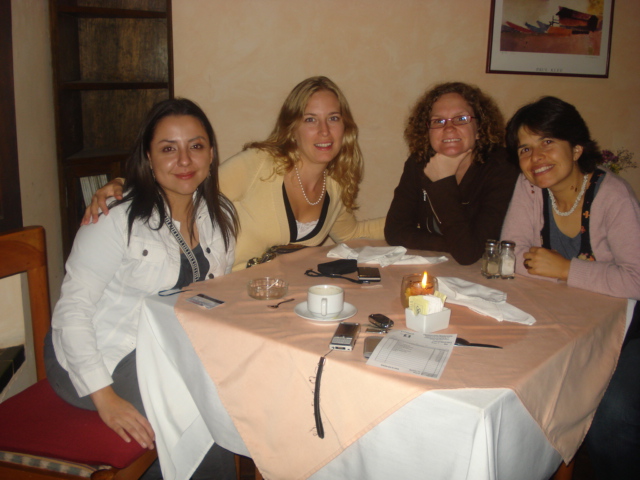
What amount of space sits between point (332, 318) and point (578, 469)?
1453 mm

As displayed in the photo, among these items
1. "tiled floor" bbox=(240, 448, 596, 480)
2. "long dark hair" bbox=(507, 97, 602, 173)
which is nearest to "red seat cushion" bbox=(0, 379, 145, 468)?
"tiled floor" bbox=(240, 448, 596, 480)

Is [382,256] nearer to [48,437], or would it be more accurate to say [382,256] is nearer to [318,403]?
[318,403]

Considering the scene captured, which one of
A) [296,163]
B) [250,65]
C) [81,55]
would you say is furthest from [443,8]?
[81,55]

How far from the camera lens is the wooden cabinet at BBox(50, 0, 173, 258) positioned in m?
2.64

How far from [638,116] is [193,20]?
3071 millimetres

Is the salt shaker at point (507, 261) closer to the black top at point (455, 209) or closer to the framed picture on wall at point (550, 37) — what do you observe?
the black top at point (455, 209)

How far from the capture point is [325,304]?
4.02 feet

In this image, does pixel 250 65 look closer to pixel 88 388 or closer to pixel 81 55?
pixel 81 55

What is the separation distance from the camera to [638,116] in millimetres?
3674

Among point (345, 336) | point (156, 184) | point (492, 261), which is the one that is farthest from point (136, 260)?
point (492, 261)

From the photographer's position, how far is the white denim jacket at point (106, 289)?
1366 millimetres

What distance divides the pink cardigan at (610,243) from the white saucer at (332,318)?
66 cm

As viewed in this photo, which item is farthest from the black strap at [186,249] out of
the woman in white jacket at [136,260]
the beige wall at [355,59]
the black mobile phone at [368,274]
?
the beige wall at [355,59]

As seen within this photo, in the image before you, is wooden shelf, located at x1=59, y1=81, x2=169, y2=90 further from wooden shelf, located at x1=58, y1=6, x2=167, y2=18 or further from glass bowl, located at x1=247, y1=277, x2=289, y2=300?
glass bowl, located at x1=247, y1=277, x2=289, y2=300
